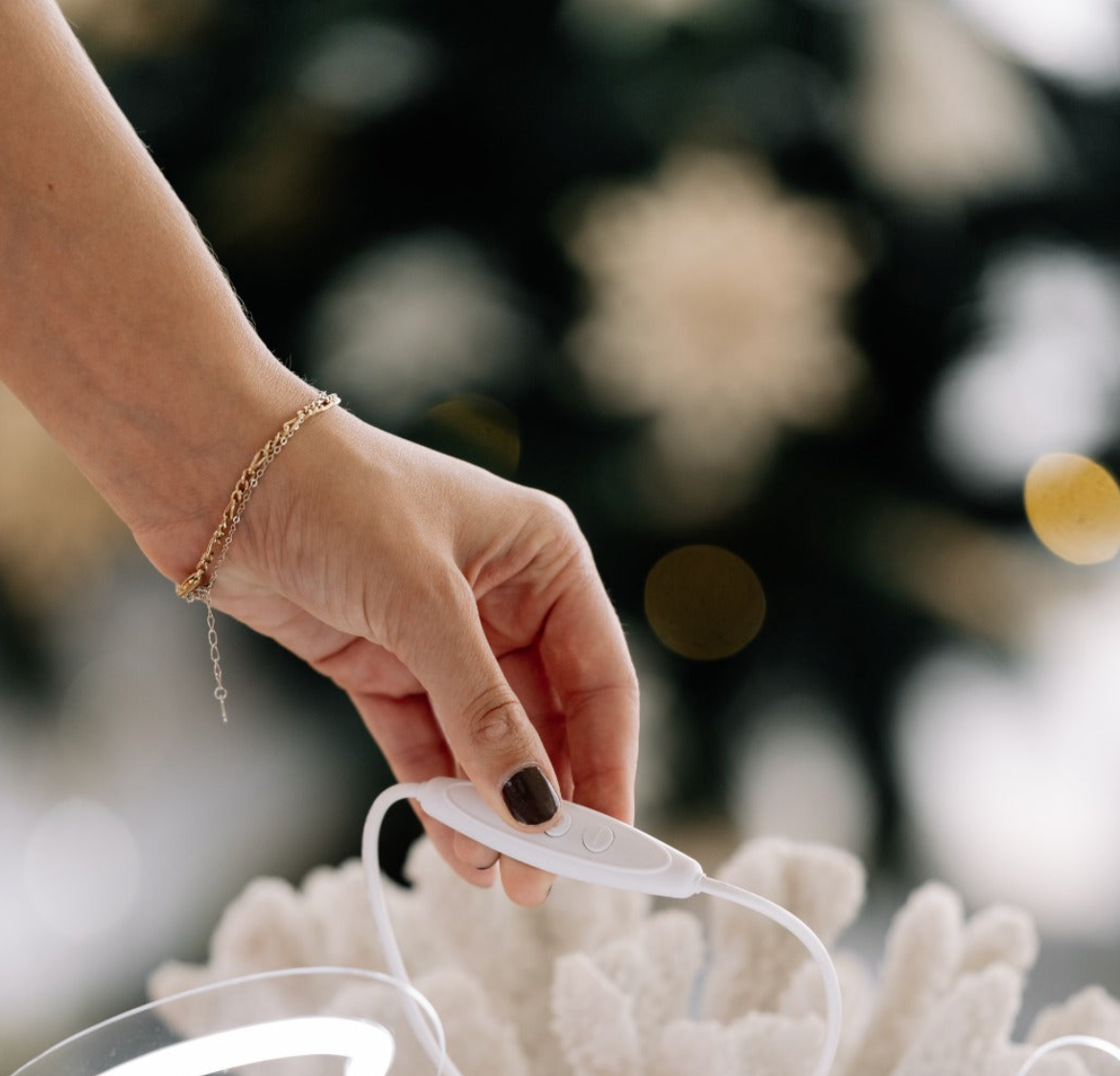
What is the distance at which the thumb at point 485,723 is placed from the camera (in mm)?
419

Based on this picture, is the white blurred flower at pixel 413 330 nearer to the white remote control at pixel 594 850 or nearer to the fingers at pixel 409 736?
the fingers at pixel 409 736

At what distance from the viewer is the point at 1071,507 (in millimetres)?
914

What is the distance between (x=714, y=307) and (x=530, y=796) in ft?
1.92

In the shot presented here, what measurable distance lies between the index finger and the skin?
6 cm

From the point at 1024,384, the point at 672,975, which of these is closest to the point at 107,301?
the point at 672,975

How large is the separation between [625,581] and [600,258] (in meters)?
0.27

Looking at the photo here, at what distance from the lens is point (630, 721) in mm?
534

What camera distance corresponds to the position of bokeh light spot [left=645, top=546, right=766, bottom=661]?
36.4 inches

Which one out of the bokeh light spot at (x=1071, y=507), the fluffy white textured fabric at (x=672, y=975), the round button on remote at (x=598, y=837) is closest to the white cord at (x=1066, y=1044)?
the fluffy white textured fabric at (x=672, y=975)

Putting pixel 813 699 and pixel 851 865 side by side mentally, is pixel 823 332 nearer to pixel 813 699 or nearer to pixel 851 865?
pixel 813 699

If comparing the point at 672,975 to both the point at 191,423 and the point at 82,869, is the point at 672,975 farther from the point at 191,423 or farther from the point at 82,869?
the point at 82,869

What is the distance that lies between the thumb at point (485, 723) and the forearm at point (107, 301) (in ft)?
0.38

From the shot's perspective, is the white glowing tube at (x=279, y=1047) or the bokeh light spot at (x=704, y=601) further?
the bokeh light spot at (x=704, y=601)

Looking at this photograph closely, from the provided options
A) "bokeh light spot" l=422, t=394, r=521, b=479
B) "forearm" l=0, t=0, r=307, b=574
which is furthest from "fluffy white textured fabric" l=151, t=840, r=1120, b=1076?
"bokeh light spot" l=422, t=394, r=521, b=479
